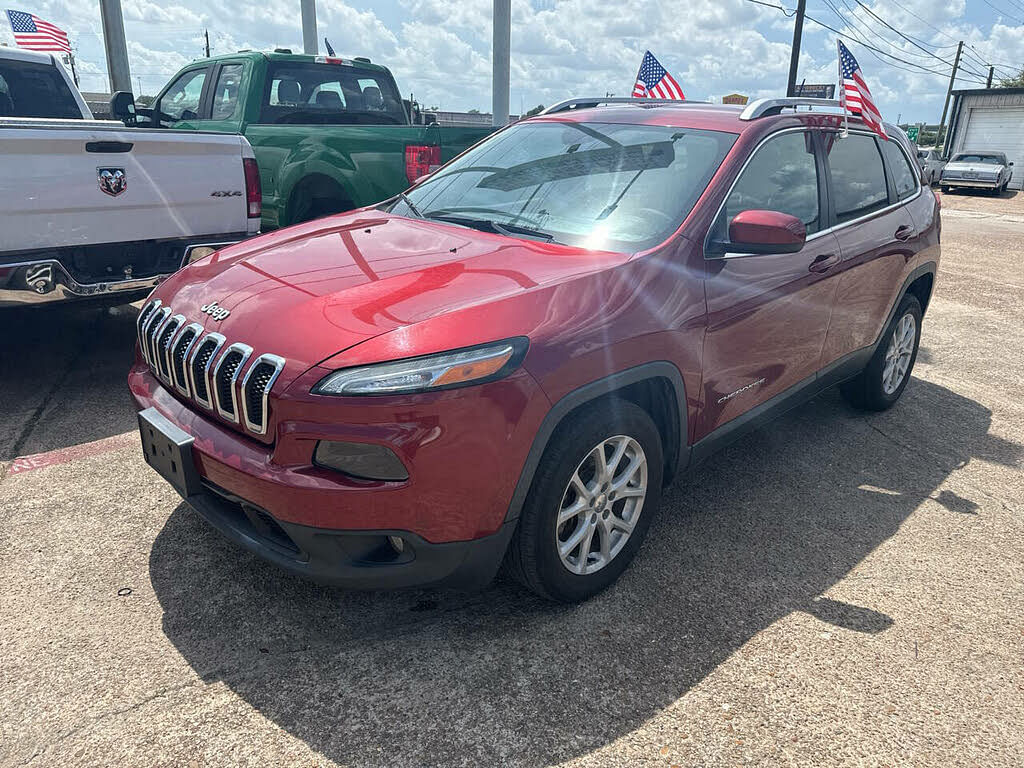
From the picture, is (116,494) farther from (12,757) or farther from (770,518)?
(770,518)

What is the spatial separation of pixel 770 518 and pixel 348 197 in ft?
14.1

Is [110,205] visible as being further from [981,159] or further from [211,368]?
[981,159]

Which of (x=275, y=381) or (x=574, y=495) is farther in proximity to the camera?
(x=574, y=495)

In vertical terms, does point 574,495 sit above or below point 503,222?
below

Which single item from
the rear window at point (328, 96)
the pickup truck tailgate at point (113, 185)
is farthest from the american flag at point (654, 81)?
the pickup truck tailgate at point (113, 185)

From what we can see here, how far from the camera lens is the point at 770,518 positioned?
11.7 ft

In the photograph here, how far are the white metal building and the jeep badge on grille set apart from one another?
38697mm

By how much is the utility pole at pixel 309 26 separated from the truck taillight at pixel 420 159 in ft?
44.3

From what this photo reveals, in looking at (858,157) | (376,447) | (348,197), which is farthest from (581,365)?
(348,197)

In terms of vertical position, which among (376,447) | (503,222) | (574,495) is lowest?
(574,495)

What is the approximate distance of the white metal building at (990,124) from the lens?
33.4 meters

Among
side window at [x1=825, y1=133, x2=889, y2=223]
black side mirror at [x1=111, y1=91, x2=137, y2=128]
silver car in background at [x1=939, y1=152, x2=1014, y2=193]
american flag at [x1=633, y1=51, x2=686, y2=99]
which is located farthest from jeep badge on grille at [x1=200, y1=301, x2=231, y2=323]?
silver car in background at [x1=939, y1=152, x2=1014, y2=193]

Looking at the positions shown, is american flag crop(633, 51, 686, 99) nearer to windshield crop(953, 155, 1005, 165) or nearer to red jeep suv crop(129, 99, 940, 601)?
red jeep suv crop(129, 99, 940, 601)

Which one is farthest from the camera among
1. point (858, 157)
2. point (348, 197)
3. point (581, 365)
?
point (348, 197)
